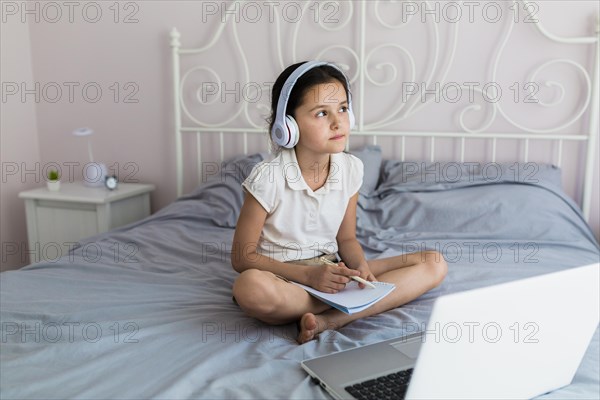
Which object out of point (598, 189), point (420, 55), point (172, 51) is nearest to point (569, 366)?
point (598, 189)

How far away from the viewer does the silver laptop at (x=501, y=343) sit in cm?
63

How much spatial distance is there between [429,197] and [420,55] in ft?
2.09

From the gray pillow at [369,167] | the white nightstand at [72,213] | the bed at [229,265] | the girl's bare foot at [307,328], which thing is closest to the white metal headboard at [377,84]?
the bed at [229,265]

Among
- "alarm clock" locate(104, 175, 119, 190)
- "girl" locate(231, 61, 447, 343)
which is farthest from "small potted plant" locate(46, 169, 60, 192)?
"girl" locate(231, 61, 447, 343)

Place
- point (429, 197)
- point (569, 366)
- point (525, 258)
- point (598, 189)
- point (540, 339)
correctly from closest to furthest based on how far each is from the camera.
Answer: point (540, 339), point (569, 366), point (525, 258), point (429, 197), point (598, 189)

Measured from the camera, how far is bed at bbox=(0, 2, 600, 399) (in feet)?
3.09

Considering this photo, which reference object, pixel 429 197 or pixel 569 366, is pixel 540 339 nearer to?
pixel 569 366

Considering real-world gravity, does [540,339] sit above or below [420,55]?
below

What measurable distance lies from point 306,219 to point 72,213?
55.9 inches

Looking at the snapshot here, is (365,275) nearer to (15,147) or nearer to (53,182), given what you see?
(53,182)

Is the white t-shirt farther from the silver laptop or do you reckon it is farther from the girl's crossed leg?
the silver laptop

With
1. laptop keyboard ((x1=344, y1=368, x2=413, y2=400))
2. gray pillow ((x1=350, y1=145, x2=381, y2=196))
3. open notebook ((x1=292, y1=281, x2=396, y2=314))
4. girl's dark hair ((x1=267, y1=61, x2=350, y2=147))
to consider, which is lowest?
laptop keyboard ((x1=344, y1=368, x2=413, y2=400))

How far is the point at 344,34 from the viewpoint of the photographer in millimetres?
2270

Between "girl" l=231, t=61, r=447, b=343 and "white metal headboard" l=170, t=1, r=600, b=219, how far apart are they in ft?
2.97
